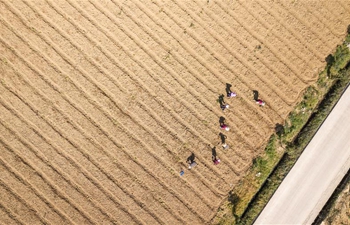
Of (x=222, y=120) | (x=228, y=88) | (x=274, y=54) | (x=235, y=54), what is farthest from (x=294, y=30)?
(x=222, y=120)

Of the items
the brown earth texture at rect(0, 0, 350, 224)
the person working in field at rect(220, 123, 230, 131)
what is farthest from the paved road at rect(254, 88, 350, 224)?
the person working in field at rect(220, 123, 230, 131)

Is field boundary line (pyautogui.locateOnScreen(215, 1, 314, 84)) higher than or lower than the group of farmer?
higher

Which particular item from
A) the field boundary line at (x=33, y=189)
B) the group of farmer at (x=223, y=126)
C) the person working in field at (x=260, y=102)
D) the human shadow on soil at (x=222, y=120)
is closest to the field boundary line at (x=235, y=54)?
the person working in field at (x=260, y=102)

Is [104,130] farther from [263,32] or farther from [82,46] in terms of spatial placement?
[263,32]

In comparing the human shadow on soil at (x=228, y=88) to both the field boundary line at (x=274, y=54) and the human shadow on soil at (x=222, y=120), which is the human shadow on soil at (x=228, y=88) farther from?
the field boundary line at (x=274, y=54)

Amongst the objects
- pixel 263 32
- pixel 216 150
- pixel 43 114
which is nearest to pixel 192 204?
pixel 216 150

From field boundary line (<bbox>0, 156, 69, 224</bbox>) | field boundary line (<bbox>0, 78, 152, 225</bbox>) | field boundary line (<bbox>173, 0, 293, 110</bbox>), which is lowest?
field boundary line (<bbox>0, 156, 69, 224</bbox>)

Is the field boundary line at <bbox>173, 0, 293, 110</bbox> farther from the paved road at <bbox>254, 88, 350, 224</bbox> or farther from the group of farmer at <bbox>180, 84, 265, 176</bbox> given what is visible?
the paved road at <bbox>254, 88, 350, 224</bbox>
